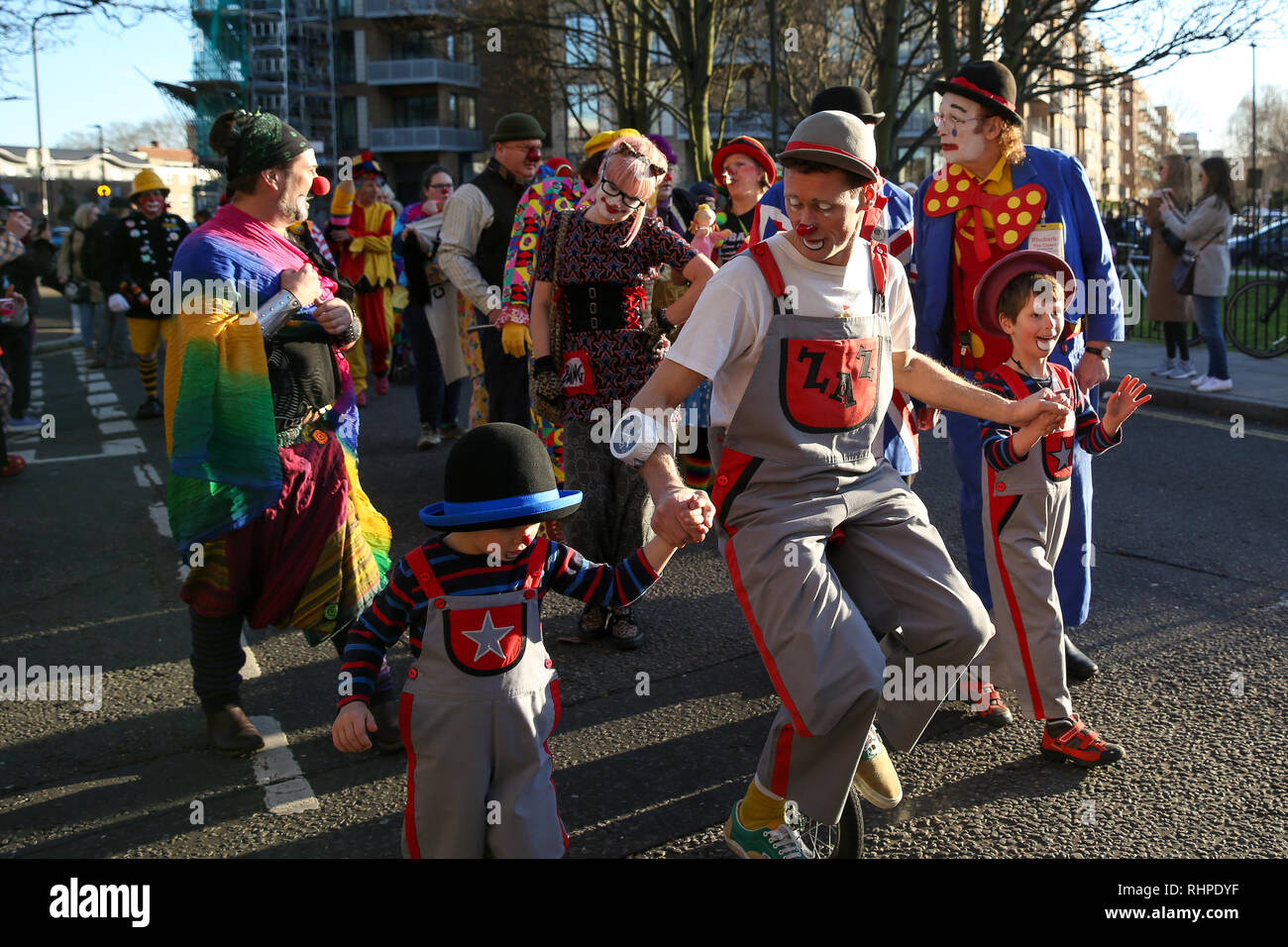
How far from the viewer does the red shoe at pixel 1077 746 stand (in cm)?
362

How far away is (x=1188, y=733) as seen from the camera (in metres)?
3.85

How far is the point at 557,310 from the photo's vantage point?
16.2 feet

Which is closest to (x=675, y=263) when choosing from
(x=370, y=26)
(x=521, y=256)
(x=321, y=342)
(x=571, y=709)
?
(x=521, y=256)

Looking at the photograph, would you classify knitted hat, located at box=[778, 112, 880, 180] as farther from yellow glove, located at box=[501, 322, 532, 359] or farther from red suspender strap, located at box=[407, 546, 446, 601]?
yellow glove, located at box=[501, 322, 532, 359]

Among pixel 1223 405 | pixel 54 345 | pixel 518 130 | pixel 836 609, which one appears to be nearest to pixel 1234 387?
pixel 1223 405

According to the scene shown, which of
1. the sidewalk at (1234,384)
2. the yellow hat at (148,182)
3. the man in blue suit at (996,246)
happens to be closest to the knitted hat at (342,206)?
the yellow hat at (148,182)

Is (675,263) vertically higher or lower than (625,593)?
higher

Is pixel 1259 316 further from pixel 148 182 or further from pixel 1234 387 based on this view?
pixel 148 182

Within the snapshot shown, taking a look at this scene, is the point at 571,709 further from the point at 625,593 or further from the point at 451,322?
the point at 451,322

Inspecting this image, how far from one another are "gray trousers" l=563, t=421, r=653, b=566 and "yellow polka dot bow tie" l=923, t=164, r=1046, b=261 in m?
1.65

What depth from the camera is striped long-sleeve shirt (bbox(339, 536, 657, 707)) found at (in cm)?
269

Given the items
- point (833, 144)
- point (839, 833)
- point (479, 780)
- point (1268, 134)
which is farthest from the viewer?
point (1268, 134)

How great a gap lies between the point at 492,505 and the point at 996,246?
2.48 metres
